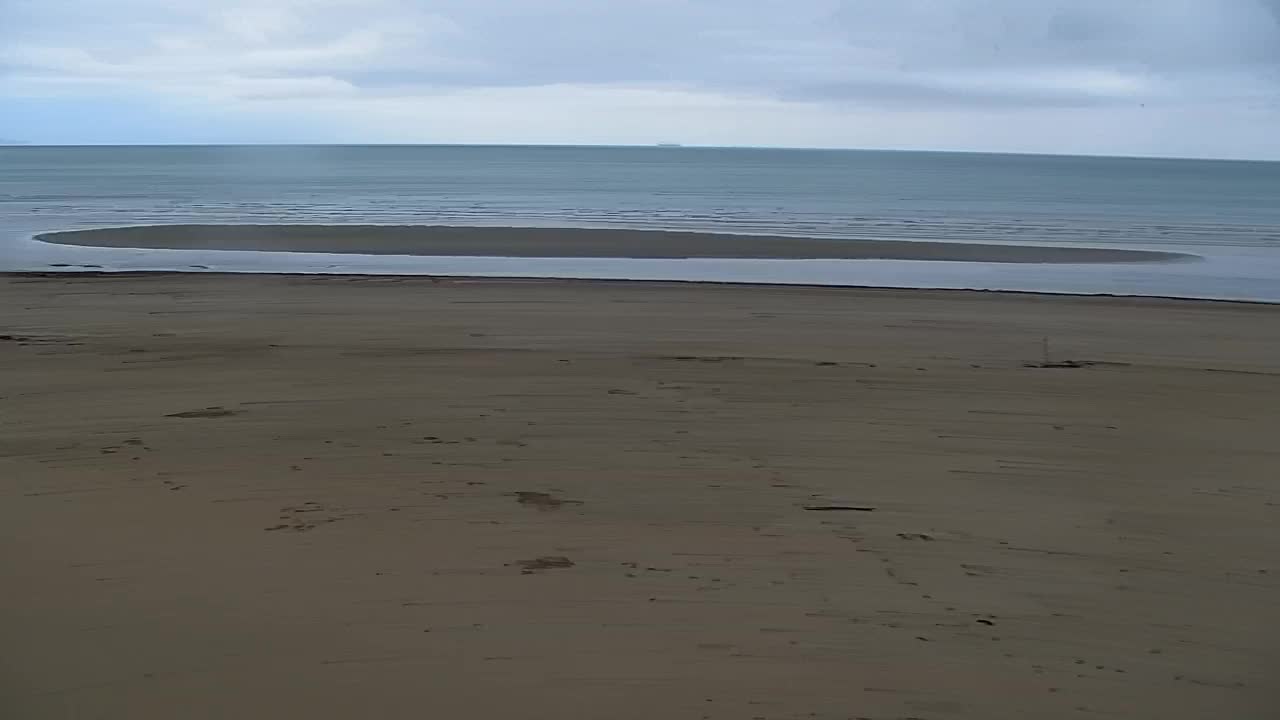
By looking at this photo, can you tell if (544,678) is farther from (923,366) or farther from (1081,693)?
(923,366)

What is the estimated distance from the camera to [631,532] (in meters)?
4.79

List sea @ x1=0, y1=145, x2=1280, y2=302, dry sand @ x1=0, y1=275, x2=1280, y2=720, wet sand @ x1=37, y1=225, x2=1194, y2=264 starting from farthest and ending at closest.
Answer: wet sand @ x1=37, y1=225, x2=1194, y2=264 < sea @ x1=0, y1=145, x2=1280, y2=302 < dry sand @ x1=0, y1=275, x2=1280, y2=720

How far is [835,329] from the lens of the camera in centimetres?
1086

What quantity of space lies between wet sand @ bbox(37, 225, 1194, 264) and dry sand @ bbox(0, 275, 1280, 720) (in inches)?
438

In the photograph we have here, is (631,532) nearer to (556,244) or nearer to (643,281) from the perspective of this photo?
(643,281)

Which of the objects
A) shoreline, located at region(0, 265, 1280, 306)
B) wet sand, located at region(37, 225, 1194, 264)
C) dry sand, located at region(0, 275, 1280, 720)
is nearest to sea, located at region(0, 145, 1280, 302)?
shoreline, located at region(0, 265, 1280, 306)

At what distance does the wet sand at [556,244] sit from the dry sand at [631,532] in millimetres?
11137

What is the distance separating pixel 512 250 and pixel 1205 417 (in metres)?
15.2

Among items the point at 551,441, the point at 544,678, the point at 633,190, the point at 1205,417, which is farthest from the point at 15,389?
the point at 633,190

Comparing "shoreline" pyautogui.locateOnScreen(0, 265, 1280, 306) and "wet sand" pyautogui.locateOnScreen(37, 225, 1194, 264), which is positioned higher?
"wet sand" pyautogui.locateOnScreen(37, 225, 1194, 264)

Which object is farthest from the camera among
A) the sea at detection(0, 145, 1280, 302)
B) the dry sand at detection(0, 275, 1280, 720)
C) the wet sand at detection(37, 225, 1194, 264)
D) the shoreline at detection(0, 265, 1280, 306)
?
the wet sand at detection(37, 225, 1194, 264)

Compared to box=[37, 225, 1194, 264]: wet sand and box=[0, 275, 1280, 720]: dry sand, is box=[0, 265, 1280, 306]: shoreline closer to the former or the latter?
box=[37, 225, 1194, 264]: wet sand

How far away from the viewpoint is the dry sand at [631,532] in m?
3.44

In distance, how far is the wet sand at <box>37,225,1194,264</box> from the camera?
67.2ft
